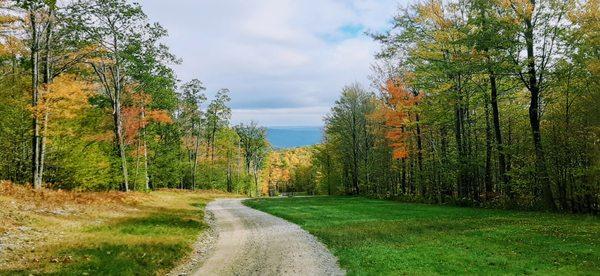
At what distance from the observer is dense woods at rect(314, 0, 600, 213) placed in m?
23.4

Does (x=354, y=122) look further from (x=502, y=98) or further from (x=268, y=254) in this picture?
(x=268, y=254)

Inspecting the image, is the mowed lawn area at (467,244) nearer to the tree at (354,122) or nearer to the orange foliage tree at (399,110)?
the orange foliage tree at (399,110)

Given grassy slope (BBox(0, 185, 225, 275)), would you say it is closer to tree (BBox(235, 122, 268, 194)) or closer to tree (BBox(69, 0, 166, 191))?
tree (BBox(69, 0, 166, 191))

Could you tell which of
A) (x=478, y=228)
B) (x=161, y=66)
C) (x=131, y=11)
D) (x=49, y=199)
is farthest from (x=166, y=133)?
(x=478, y=228)

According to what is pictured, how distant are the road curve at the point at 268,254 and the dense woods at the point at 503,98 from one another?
1494cm

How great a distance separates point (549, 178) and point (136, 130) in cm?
3742

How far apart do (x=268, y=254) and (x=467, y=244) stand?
23.5 feet

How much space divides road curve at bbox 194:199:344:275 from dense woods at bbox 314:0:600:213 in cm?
1494

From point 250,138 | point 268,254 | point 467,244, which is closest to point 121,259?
point 268,254

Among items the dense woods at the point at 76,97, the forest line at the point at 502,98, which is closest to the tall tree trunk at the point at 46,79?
the dense woods at the point at 76,97

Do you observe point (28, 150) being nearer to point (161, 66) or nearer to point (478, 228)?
point (161, 66)

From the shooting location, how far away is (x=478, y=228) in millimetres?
19000

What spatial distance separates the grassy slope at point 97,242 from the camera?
38.9 feet

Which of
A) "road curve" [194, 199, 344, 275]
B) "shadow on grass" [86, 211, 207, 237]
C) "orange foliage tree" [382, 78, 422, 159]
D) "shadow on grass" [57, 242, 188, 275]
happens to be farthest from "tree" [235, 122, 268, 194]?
"shadow on grass" [57, 242, 188, 275]
